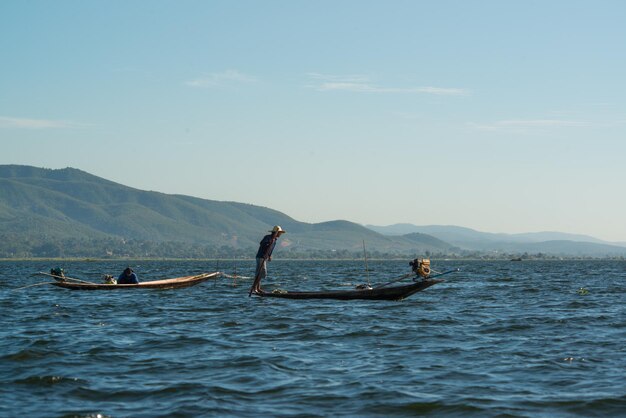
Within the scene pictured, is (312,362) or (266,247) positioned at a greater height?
(266,247)

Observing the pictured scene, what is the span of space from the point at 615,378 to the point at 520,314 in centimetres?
1556

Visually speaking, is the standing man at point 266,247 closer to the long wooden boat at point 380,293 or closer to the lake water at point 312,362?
the long wooden boat at point 380,293

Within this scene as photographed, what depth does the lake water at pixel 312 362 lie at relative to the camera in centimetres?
1589

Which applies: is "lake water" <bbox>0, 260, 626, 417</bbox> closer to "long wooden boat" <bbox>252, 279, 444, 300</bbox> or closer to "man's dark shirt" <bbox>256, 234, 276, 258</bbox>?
"long wooden boat" <bbox>252, 279, 444, 300</bbox>

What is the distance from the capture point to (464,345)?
23.6m

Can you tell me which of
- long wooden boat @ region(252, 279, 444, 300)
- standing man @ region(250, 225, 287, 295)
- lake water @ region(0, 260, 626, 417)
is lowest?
lake water @ region(0, 260, 626, 417)

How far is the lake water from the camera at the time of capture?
52.1 feet

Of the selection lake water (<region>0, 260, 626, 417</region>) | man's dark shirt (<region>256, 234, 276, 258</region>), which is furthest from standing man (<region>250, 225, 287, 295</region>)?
lake water (<region>0, 260, 626, 417</region>)

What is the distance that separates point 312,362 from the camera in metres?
20.6

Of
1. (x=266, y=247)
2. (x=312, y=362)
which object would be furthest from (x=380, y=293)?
(x=312, y=362)

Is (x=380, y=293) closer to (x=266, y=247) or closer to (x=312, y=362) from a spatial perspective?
(x=266, y=247)

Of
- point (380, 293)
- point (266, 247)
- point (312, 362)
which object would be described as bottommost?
point (312, 362)

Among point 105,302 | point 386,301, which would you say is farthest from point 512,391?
point 105,302

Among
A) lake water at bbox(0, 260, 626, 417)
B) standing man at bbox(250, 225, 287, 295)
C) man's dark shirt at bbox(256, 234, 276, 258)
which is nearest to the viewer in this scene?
lake water at bbox(0, 260, 626, 417)
